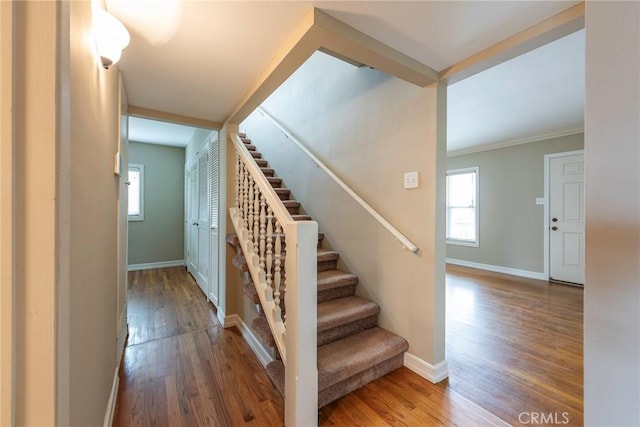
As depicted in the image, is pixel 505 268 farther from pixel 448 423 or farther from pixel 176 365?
pixel 176 365

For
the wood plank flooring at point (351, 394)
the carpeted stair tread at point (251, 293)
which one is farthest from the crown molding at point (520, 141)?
the carpeted stair tread at point (251, 293)

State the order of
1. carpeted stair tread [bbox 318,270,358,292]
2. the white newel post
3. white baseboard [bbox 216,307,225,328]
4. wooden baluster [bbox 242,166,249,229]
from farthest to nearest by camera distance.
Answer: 1. white baseboard [bbox 216,307,225,328]
2. wooden baluster [bbox 242,166,249,229]
3. carpeted stair tread [bbox 318,270,358,292]
4. the white newel post

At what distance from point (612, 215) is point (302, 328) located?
3.83 ft

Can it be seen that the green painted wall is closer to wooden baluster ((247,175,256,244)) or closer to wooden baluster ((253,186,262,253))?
wooden baluster ((247,175,256,244))

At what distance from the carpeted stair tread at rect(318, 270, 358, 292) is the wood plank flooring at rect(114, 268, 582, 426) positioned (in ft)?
2.37

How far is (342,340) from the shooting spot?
1.88m

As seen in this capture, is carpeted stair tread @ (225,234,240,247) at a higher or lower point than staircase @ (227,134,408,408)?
higher

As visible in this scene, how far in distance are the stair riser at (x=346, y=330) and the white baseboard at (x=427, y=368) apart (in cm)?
35

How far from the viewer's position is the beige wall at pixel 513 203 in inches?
166

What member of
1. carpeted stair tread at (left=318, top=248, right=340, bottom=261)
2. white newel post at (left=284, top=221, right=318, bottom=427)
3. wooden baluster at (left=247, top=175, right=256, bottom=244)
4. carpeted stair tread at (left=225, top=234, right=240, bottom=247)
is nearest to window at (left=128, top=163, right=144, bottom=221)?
carpeted stair tread at (left=225, top=234, right=240, bottom=247)

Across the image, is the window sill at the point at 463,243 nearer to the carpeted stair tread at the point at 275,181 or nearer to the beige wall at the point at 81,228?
the carpeted stair tread at the point at 275,181

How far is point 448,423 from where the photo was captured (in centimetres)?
139

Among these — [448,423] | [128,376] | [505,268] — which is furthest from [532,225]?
[128,376]

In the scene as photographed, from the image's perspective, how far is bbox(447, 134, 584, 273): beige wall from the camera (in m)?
4.22
